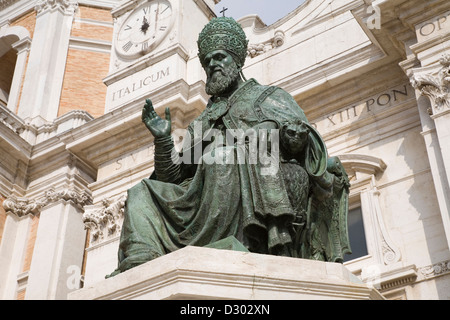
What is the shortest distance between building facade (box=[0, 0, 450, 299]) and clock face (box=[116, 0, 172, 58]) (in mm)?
32

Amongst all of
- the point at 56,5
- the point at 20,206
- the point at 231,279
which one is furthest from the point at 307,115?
the point at 56,5

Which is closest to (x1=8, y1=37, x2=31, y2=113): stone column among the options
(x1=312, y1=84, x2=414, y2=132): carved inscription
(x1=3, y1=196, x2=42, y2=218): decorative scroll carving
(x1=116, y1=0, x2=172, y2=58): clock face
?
(x1=3, y1=196, x2=42, y2=218): decorative scroll carving

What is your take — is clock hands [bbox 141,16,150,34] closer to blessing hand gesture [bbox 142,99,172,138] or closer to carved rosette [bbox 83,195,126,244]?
carved rosette [bbox 83,195,126,244]

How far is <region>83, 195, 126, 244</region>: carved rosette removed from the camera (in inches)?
464

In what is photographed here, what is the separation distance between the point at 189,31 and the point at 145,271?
10.9 m

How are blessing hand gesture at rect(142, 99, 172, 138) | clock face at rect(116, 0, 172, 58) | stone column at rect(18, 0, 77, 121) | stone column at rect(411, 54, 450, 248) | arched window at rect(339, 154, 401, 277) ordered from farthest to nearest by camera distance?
stone column at rect(18, 0, 77, 121) < clock face at rect(116, 0, 172, 58) < arched window at rect(339, 154, 401, 277) < stone column at rect(411, 54, 450, 248) < blessing hand gesture at rect(142, 99, 172, 138)

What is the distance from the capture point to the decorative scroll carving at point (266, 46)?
12.6 meters

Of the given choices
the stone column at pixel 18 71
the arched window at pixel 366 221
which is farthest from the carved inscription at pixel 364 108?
the stone column at pixel 18 71

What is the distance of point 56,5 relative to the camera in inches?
751

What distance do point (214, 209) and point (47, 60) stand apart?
1468 cm

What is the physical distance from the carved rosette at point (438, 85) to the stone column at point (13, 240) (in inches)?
311

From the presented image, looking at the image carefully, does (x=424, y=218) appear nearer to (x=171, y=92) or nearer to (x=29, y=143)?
(x=171, y=92)

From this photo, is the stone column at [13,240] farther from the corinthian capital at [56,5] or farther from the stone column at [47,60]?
the corinthian capital at [56,5]

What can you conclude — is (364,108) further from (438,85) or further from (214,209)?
(214,209)
